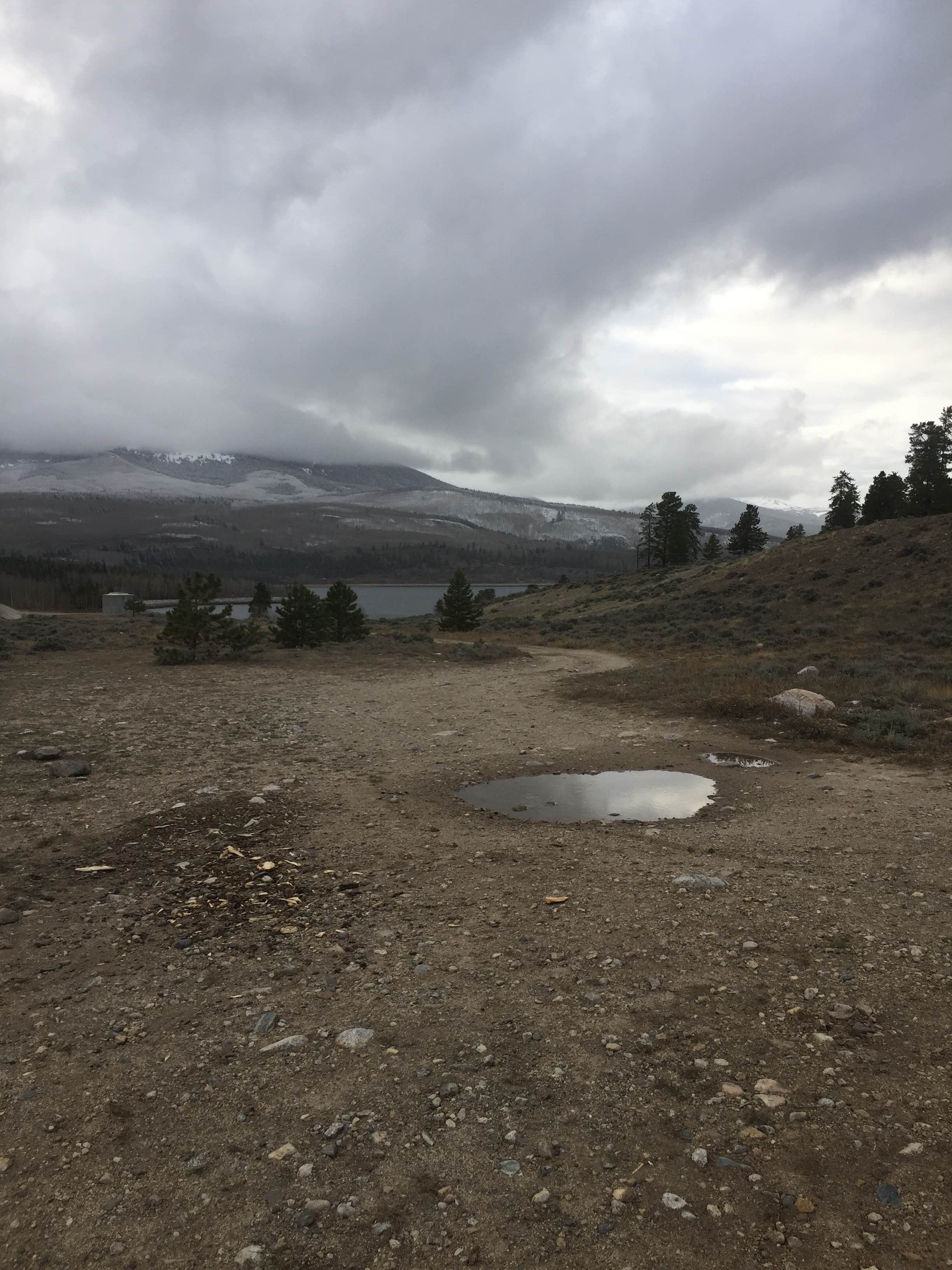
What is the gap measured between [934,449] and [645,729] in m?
65.4

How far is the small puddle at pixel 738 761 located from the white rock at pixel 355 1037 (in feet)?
29.5

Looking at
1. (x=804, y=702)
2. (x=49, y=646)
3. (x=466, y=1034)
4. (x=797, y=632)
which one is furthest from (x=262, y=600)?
(x=466, y=1034)

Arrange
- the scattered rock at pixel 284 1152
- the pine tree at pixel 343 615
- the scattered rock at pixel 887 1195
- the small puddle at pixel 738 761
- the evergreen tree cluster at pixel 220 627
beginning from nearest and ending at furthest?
the scattered rock at pixel 887 1195
the scattered rock at pixel 284 1152
the small puddle at pixel 738 761
the evergreen tree cluster at pixel 220 627
the pine tree at pixel 343 615

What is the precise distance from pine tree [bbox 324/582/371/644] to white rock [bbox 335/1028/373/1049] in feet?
107

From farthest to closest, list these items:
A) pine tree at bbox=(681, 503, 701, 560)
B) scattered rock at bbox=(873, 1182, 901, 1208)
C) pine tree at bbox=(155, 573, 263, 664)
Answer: pine tree at bbox=(681, 503, 701, 560) → pine tree at bbox=(155, 573, 263, 664) → scattered rock at bbox=(873, 1182, 901, 1208)

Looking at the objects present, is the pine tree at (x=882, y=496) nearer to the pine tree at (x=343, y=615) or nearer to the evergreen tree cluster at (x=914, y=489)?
the evergreen tree cluster at (x=914, y=489)

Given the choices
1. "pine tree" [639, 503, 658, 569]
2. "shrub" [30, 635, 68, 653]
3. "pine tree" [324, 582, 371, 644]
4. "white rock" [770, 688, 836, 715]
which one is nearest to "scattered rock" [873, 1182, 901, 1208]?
"white rock" [770, 688, 836, 715]

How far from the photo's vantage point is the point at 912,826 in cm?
845

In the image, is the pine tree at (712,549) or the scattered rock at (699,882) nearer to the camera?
the scattered rock at (699,882)

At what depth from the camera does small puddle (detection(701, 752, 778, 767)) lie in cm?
1198

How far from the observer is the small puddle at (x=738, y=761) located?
39.3 ft

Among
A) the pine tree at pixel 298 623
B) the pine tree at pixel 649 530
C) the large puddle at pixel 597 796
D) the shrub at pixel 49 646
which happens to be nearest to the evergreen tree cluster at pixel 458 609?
the pine tree at pixel 298 623

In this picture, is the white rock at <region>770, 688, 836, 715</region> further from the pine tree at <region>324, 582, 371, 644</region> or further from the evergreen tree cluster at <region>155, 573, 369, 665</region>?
the pine tree at <region>324, 582, 371, 644</region>

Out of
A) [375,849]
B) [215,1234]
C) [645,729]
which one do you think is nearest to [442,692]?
[645,729]
